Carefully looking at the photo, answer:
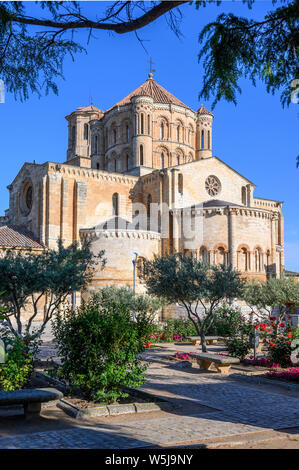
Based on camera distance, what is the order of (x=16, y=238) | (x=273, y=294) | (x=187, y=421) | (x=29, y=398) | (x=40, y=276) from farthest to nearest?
(x=16, y=238)
(x=273, y=294)
(x=40, y=276)
(x=187, y=421)
(x=29, y=398)

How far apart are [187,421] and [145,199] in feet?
92.3

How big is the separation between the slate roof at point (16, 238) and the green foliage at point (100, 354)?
20539 millimetres

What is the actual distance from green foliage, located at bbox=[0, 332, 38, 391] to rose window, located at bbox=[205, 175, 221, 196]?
27597 millimetres

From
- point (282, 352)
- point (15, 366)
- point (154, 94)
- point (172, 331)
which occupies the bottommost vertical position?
point (172, 331)

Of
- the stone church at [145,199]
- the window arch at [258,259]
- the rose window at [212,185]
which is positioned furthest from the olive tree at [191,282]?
the rose window at [212,185]

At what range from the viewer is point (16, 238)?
29.4 metres

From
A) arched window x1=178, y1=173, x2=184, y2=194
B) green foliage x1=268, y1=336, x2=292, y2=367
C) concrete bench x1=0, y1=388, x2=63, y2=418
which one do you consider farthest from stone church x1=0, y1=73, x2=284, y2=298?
concrete bench x1=0, y1=388, x2=63, y2=418

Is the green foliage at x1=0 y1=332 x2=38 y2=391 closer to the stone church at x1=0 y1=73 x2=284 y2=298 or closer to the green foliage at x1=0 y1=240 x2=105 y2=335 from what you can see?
the green foliage at x1=0 y1=240 x2=105 y2=335

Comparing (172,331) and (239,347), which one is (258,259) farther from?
(239,347)

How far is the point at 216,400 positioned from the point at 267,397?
1.20 meters

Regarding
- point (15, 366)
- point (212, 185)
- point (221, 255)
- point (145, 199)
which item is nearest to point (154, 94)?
point (212, 185)

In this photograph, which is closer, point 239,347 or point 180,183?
point 239,347

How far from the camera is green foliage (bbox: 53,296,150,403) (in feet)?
26.0
